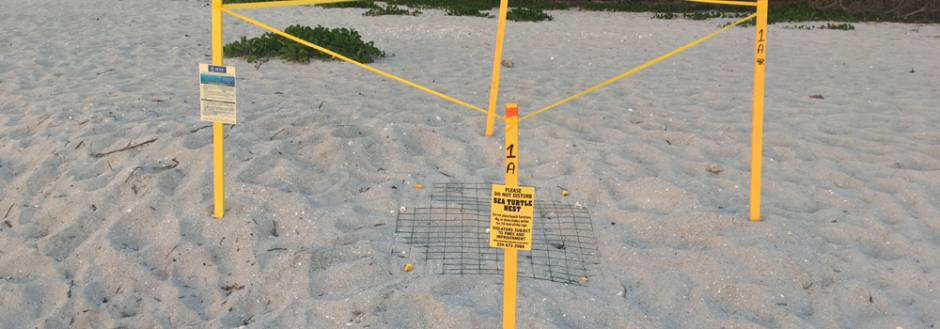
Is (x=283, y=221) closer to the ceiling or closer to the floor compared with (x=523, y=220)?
closer to the floor

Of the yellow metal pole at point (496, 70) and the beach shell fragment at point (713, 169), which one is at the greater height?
the yellow metal pole at point (496, 70)

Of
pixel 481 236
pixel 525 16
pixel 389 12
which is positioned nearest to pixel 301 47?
pixel 481 236

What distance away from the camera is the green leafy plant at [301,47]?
283 inches

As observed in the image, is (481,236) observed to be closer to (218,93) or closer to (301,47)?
(218,93)

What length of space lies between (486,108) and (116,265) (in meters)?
3.13

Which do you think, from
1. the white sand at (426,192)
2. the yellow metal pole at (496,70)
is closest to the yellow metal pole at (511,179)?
the white sand at (426,192)

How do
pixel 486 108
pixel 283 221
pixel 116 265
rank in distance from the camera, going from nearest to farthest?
pixel 116 265 < pixel 283 221 < pixel 486 108

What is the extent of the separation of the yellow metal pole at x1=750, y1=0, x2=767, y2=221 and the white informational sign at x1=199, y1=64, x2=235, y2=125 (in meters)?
2.44

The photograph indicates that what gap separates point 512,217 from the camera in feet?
7.60

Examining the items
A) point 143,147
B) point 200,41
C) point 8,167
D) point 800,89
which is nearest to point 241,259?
point 143,147

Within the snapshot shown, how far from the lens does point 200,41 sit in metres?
8.42

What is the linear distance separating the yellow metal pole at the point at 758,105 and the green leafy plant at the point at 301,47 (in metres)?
4.72

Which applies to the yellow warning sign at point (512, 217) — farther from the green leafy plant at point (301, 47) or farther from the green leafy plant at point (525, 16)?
the green leafy plant at point (525, 16)

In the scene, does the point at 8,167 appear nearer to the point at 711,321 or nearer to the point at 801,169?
the point at 711,321
